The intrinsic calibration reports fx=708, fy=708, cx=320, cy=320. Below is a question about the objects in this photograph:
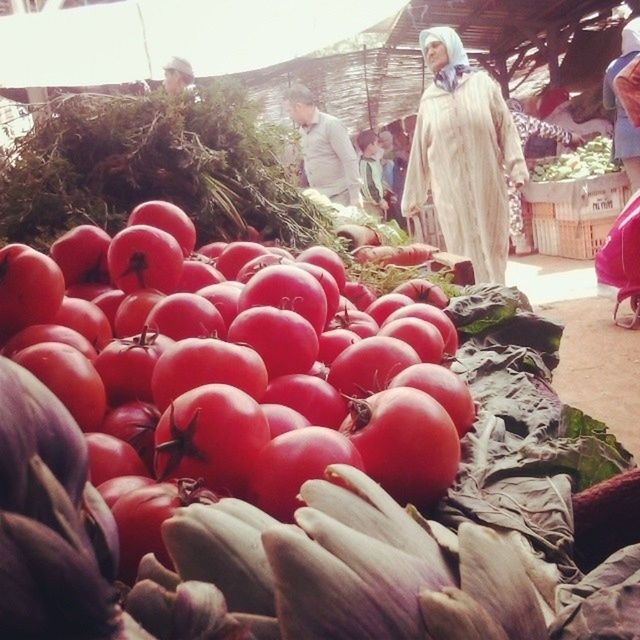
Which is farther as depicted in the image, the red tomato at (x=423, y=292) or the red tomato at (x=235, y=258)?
the red tomato at (x=423, y=292)

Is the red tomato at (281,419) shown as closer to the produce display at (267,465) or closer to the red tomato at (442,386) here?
the produce display at (267,465)

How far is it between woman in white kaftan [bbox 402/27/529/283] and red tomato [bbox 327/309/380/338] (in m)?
4.57

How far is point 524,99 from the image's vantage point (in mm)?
12805

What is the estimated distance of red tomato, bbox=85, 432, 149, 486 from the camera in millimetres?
958

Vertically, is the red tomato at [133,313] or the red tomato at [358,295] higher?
the red tomato at [133,313]

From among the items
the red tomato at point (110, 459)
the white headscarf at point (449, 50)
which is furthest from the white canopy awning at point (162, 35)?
the red tomato at point (110, 459)

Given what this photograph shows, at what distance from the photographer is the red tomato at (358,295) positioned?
6.99 ft

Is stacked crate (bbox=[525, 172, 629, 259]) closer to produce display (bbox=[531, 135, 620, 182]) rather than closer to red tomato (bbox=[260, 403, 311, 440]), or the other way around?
produce display (bbox=[531, 135, 620, 182])

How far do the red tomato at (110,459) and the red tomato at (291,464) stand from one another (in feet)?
0.62

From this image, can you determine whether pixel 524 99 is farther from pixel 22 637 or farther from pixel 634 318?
pixel 22 637

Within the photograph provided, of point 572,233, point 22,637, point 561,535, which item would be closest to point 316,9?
point 572,233

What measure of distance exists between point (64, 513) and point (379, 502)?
1.12ft

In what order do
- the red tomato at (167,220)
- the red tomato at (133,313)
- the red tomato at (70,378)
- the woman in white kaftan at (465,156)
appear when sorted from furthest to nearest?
the woman in white kaftan at (465,156) < the red tomato at (167,220) < the red tomato at (133,313) < the red tomato at (70,378)

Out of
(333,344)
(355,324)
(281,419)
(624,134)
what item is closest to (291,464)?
(281,419)
